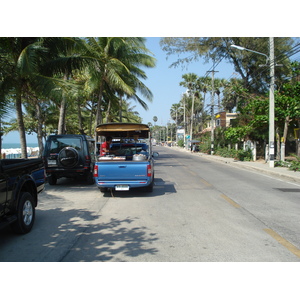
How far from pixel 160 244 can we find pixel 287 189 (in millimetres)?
8020

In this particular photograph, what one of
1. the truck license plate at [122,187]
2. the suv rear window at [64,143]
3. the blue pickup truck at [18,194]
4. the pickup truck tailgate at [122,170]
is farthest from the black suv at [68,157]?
the blue pickup truck at [18,194]

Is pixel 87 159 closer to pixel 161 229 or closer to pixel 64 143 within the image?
pixel 64 143

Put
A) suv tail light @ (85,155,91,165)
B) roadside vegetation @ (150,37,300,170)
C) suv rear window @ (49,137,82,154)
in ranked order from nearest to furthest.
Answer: suv tail light @ (85,155,91,165) < suv rear window @ (49,137,82,154) < roadside vegetation @ (150,37,300,170)

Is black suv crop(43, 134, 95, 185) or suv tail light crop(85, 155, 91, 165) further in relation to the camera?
suv tail light crop(85, 155, 91, 165)

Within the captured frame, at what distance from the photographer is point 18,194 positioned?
18.0 feet

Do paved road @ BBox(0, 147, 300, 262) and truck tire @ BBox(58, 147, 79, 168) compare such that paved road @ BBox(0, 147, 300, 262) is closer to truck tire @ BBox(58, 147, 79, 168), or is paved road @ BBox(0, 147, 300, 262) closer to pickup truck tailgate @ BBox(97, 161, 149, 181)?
pickup truck tailgate @ BBox(97, 161, 149, 181)

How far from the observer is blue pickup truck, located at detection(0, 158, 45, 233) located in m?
5.07

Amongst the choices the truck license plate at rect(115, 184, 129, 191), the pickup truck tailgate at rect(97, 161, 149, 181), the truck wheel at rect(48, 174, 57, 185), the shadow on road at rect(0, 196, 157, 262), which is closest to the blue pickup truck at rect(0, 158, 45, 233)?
the shadow on road at rect(0, 196, 157, 262)

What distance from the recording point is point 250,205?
27.3 feet

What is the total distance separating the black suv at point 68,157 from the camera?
1154cm

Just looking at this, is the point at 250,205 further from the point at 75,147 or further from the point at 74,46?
the point at 74,46

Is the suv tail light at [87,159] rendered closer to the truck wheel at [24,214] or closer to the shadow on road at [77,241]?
the shadow on road at [77,241]

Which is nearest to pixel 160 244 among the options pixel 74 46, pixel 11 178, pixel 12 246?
pixel 12 246

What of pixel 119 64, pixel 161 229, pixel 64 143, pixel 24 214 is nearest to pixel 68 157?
pixel 64 143
